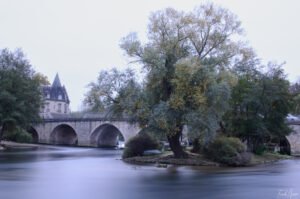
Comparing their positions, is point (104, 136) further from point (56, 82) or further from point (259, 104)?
point (56, 82)

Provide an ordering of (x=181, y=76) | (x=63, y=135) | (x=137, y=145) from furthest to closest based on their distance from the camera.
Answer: (x=63, y=135) → (x=137, y=145) → (x=181, y=76)

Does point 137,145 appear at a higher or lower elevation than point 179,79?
lower

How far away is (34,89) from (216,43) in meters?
32.9

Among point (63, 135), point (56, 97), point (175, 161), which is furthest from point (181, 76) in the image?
point (56, 97)

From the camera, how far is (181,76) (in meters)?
31.4

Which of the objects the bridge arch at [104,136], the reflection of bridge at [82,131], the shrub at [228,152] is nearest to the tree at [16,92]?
the reflection of bridge at [82,131]

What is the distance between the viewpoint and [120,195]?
16.7 metres

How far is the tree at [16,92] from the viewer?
189 ft

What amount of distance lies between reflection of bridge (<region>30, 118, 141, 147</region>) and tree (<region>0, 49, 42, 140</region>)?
10515 millimetres

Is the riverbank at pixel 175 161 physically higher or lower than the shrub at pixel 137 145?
lower

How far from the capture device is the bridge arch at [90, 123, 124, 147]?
7562 cm

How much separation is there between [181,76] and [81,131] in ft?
158

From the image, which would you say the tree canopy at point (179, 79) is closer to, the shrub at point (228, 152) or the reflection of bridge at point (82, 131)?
the shrub at point (228, 152)

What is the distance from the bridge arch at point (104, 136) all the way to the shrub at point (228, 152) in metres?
40.2
